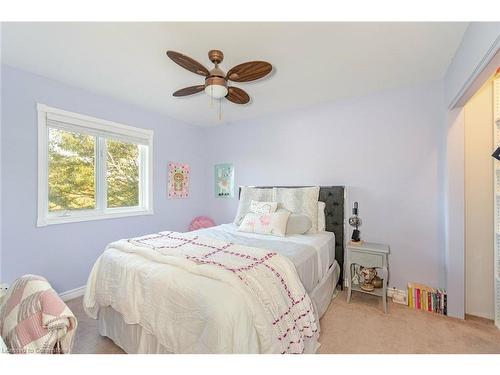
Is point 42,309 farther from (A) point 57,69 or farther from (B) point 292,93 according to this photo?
(B) point 292,93

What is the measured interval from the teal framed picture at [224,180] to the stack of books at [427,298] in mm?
2734

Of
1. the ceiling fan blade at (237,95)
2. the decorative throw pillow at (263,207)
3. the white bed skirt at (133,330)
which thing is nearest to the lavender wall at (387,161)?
the decorative throw pillow at (263,207)

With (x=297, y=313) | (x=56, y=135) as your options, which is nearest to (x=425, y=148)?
(x=297, y=313)

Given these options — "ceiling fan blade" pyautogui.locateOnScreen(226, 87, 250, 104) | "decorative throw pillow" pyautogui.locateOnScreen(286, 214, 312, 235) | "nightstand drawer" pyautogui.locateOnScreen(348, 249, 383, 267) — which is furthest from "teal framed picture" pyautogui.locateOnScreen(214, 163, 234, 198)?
"nightstand drawer" pyautogui.locateOnScreen(348, 249, 383, 267)

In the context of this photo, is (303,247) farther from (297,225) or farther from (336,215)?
(336,215)

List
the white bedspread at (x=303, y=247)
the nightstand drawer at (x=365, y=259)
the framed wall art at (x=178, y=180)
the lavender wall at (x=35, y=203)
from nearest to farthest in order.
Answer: the white bedspread at (x=303, y=247)
the lavender wall at (x=35, y=203)
the nightstand drawer at (x=365, y=259)
the framed wall art at (x=178, y=180)

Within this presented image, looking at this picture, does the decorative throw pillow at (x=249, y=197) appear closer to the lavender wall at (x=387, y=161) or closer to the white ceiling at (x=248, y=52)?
the lavender wall at (x=387, y=161)

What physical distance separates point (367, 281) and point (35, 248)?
3.52 meters

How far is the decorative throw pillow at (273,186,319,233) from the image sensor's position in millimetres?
2824

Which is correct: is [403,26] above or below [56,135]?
above

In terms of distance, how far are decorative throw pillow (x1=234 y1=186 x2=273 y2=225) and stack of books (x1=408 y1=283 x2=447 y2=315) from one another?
6.13 ft

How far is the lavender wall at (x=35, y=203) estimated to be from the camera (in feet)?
7.17

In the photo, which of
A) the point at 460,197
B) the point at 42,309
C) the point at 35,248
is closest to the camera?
the point at 42,309
